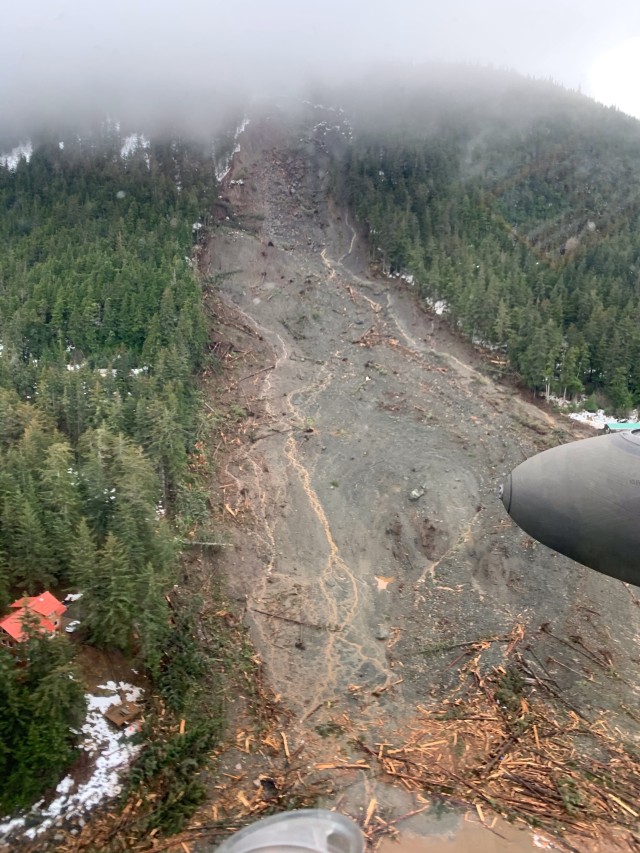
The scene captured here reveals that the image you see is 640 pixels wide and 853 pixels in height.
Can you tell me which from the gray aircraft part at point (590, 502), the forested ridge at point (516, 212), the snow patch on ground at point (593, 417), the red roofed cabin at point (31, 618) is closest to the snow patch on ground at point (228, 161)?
the forested ridge at point (516, 212)

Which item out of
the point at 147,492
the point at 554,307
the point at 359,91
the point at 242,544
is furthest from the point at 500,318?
the point at 359,91

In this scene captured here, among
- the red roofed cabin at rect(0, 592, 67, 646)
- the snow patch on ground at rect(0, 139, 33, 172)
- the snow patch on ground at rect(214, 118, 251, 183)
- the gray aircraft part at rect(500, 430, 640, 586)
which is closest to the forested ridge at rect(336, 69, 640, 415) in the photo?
the snow patch on ground at rect(214, 118, 251, 183)

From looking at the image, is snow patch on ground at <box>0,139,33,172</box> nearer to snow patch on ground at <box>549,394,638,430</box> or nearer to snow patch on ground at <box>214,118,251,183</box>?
snow patch on ground at <box>214,118,251,183</box>

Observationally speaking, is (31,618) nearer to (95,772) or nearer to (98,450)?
(95,772)

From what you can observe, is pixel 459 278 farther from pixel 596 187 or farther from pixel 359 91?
pixel 359 91

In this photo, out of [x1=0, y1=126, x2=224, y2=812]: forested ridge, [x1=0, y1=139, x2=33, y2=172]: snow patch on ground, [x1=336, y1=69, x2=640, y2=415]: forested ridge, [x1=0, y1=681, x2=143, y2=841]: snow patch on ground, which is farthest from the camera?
[x1=0, y1=139, x2=33, y2=172]: snow patch on ground

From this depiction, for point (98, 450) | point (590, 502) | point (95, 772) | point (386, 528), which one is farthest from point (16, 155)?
point (590, 502)
